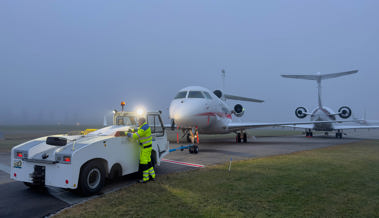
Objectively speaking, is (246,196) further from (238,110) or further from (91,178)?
(238,110)

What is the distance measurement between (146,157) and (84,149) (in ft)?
6.03

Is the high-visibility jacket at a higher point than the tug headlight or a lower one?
lower

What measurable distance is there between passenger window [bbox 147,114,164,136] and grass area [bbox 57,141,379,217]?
156cm

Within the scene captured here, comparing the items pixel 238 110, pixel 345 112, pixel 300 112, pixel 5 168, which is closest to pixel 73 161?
pixel 5 168

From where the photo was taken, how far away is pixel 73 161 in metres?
4.53

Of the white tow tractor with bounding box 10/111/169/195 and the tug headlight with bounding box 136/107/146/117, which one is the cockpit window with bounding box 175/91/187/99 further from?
the white tow tractor with bounding box 10/111/169/195

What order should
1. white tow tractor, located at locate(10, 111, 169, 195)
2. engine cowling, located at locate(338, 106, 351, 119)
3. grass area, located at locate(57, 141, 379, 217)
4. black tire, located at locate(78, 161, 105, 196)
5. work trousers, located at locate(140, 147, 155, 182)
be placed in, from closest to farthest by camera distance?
grass area, located at locate(57, 141, 379, 217), white tow tractor, located at locate(10, 111, 169, 195), black tire, located at locate(78, 161, 105, 196), work trousers, located at locate(140, 147, 155, 182), engine cowling, located at locate(338, 106, 351, 119)

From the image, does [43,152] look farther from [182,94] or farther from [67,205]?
[182,94]

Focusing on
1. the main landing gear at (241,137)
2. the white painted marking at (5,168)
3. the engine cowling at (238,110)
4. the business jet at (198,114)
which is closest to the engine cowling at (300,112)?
the engine cowling at (238,110)

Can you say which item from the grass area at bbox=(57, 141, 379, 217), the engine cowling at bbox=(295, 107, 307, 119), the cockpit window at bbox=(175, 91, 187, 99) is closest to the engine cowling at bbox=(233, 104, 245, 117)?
the cockpit window at bbox=(175, 91, 187, 99)

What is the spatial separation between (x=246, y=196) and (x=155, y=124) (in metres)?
3.89

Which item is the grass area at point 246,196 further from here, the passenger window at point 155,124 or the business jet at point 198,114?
the business jet at point 198,114

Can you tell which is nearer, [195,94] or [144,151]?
[144,151]

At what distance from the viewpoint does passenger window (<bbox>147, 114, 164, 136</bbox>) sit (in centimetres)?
748
